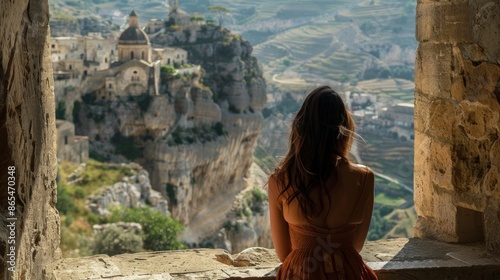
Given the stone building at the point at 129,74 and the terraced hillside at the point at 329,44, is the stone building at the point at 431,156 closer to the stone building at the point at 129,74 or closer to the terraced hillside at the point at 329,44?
the stone building at the point at 129,74

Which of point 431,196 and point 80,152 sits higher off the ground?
point 431,196

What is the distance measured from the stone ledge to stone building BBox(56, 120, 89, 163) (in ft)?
86.6

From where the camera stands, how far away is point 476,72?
288 centimetres

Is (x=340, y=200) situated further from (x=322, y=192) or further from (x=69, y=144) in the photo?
(x=69, y=144)

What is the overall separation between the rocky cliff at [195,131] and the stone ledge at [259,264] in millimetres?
29434

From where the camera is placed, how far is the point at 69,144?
2898 centimetres

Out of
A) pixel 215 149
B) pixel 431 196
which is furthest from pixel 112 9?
pixel 431 196

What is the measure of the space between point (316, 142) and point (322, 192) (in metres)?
0.14

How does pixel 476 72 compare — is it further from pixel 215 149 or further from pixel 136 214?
pixel 215 149

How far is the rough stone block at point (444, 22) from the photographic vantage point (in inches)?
118

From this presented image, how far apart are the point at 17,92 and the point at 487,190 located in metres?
1.85

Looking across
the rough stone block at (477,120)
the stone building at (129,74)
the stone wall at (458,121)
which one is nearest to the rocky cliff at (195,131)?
the stone building at (129,74)

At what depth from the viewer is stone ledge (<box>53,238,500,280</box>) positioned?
2.67 meters

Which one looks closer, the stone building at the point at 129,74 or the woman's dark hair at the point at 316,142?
the woman's dark hair at the point at 316,142
